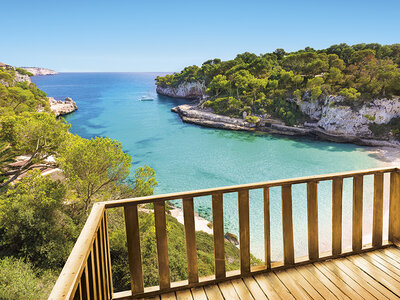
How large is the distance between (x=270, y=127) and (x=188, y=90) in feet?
95.6

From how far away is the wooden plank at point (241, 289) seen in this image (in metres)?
1.76

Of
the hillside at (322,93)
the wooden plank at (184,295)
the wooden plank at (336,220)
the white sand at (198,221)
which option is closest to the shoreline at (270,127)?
the hillside at (322,93)

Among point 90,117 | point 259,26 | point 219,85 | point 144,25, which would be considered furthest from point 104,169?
point 144,25

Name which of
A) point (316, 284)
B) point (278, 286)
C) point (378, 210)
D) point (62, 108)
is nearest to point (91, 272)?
point (278, 286)

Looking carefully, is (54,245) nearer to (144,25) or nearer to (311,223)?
(311,223)

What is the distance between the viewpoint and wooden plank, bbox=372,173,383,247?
7.46ft

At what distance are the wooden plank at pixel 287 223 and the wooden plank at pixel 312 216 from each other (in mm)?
174

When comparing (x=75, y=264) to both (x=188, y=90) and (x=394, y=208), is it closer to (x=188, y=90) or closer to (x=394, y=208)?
(x=394, y=208)

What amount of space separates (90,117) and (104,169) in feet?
110

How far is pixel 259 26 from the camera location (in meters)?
51.7

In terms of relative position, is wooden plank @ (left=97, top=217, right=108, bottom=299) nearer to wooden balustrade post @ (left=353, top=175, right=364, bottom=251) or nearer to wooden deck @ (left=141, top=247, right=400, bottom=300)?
wooden deck @ (left=141, top=247, right=400, bottom=300)

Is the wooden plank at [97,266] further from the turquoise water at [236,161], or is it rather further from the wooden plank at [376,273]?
the turquoise water at [236,161]

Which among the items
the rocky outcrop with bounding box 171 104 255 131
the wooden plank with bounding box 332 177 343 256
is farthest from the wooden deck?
the rocky outcrop with bounding box 171 104 255 131

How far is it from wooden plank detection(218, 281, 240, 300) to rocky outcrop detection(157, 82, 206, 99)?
47178mm
